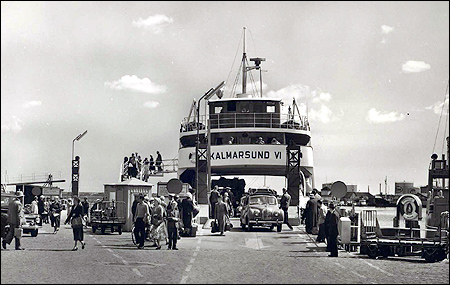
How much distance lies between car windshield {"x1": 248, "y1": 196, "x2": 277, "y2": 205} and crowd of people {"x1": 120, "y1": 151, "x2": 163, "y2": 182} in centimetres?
1338

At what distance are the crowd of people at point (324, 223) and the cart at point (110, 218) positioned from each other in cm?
665

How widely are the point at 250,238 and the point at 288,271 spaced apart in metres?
9.93

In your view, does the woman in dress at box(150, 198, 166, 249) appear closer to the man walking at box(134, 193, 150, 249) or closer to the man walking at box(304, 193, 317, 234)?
the man walking at box(134, 193, 150, 249)

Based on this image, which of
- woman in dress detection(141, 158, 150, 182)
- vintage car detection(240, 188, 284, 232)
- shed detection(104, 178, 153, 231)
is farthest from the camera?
woman in dress detection(141, 158, 150, 182)

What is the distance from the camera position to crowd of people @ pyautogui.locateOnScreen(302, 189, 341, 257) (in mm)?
18125

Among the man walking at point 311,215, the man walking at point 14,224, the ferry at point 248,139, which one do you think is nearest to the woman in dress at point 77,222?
the man walking at point 14,224

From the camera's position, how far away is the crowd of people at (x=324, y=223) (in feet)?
59.5

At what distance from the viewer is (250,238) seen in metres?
23.6

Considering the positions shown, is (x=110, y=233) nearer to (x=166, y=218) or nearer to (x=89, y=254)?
(x=166, y=218)

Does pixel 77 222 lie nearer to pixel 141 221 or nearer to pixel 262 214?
pixel 141 221

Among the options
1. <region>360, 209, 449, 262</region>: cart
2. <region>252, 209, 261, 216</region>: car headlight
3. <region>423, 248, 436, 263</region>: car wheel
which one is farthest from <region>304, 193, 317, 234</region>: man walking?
<region>423, 248, 436, 263</region>: car wheel

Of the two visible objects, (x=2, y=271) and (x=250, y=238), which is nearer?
(x=2, y=271)

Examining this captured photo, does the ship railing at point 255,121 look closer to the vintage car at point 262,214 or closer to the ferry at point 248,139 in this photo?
the ferry at point 248,139

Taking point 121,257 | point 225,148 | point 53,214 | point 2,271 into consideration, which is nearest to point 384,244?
point 121,257
